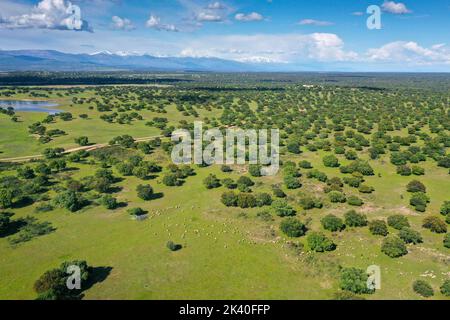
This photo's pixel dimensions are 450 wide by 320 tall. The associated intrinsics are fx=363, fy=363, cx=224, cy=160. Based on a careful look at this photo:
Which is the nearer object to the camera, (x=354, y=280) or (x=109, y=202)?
(x=354, y=280)

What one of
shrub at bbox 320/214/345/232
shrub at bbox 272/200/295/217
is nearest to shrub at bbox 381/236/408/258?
shrub at bbox 320/214/345/232

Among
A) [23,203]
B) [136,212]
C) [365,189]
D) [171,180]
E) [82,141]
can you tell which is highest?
[82,141]

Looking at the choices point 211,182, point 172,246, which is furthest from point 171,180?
point 172,246

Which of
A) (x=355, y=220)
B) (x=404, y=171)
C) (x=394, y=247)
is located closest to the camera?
(x=394, y=247)

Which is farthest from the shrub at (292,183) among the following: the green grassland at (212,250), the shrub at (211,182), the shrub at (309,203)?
the shrub at (211,182)

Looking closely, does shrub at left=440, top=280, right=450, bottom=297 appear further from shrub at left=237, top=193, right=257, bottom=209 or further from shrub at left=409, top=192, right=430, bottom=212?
shrub at left=237, top=193, right=257, bottom=209

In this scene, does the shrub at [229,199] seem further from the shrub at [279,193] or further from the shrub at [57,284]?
the shrub at [57,284]

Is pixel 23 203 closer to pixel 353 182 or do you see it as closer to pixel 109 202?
pixel 109 202
